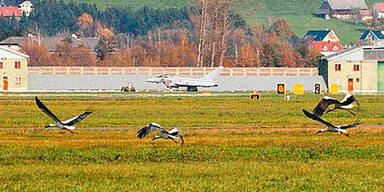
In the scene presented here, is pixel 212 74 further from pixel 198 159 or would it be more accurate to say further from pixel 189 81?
pixel 198 159

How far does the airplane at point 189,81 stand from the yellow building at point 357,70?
1481 cm

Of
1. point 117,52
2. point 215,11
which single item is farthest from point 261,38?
point 215,11

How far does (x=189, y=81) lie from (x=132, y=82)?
28.1ft

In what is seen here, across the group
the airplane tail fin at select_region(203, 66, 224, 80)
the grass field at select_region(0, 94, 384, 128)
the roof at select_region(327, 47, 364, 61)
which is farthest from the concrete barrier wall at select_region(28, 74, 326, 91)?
the grass field at select_region(0, 94, 384, 128)

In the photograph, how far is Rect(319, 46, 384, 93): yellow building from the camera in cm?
12006

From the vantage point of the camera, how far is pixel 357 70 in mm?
120750

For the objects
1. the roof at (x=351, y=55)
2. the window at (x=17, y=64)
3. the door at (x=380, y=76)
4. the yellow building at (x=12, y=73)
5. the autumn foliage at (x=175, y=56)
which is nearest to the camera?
the yellow building at (x=12, y=73)

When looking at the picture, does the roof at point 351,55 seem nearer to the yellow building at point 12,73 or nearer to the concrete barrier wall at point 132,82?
the concrete barrier wall at point 132,82

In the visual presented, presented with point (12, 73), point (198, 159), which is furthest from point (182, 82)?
point (198, 159)

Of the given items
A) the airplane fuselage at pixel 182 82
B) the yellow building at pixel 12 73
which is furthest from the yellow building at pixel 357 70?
the yellow building at pixel 12 73

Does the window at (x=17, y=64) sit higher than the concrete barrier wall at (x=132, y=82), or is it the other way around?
the window at (x=17, y=64)

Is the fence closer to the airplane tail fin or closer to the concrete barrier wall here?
the concrete barrier wall

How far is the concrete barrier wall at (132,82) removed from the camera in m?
118

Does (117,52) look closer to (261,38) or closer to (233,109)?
(261,38)
